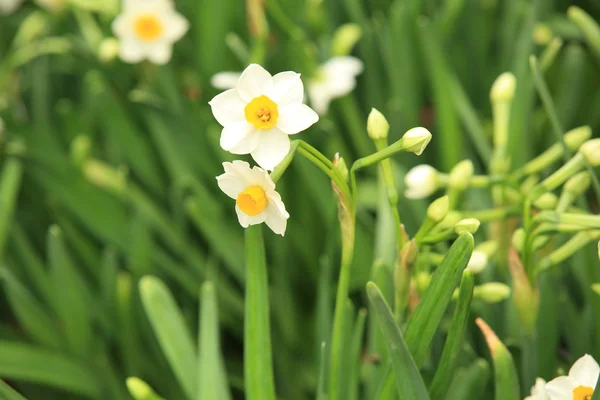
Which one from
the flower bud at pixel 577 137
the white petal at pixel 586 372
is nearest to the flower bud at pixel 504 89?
the flower bud at pixel 577 137

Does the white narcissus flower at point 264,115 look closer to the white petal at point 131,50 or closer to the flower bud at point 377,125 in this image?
the flower bud at point 377,125

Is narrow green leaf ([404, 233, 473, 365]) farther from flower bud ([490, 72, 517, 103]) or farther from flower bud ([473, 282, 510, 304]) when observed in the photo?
flower bud ([490, 72, 517, 103])

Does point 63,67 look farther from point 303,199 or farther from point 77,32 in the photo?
point 303,199

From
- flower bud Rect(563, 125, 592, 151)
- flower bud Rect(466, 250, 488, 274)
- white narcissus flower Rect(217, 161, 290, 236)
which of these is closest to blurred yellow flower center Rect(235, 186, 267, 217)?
white narcissus flower Rect(217, 161, 290, 236)

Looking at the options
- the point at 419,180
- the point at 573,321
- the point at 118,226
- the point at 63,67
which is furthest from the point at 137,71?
the point at 573,321

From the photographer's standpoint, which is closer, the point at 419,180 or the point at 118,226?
the point at 419,180

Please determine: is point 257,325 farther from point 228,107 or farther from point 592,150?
point 592,150
